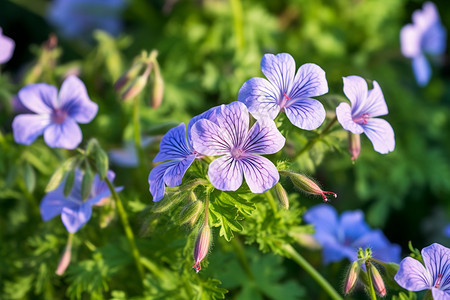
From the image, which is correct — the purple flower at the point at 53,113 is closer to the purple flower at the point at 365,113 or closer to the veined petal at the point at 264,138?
the veined petal at the point at 264,138

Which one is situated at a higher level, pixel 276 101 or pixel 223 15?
pixel 276 101

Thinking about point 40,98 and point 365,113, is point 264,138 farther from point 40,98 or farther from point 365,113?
point 40,98

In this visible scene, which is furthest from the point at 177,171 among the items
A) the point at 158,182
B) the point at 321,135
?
the point at 321,135

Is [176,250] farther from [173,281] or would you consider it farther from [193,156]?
[193,156]

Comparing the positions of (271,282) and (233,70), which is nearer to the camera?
(271,282)

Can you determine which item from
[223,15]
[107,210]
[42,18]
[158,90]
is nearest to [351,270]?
[107,210]
